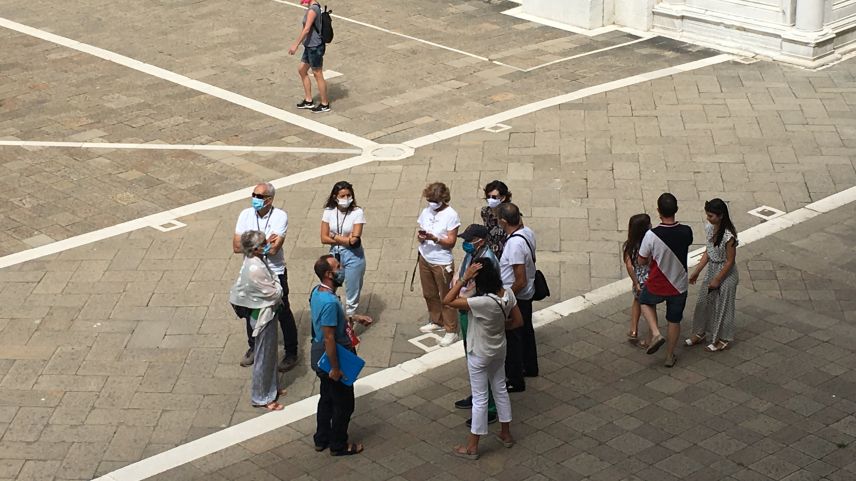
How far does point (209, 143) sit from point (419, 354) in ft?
21.1

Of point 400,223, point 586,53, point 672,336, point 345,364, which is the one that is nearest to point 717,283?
point 672,336

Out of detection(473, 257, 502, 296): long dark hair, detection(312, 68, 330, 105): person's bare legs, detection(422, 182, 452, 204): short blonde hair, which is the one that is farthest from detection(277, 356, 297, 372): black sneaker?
detection(312, 68, 330, 105): person's bare legs

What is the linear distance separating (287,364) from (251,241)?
1.42 metres

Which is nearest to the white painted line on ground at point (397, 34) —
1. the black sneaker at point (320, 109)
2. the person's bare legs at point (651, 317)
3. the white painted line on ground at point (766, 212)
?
the black sneaker at point (320, 109)

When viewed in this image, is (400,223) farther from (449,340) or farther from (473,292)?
(473,292)

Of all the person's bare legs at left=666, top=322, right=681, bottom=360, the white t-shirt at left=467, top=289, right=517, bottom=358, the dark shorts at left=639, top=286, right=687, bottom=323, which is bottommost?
the person's bare legs at left=666, top=322, right=681, bottom=360

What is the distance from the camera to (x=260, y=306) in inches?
413

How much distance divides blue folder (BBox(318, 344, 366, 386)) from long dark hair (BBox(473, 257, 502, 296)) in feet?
3.46

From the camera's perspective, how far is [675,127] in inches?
663

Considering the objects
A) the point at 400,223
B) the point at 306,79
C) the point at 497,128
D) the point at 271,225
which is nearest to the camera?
the point at 271,225

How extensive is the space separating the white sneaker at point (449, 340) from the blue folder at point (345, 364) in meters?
1.99

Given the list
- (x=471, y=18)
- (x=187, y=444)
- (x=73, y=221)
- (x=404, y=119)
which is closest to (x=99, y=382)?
(x=187, y=444)

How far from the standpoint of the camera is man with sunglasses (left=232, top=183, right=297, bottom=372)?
36.5 ft

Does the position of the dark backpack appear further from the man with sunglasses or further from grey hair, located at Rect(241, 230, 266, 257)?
grey hair, located at Rect(241, 230, 266, 257)
